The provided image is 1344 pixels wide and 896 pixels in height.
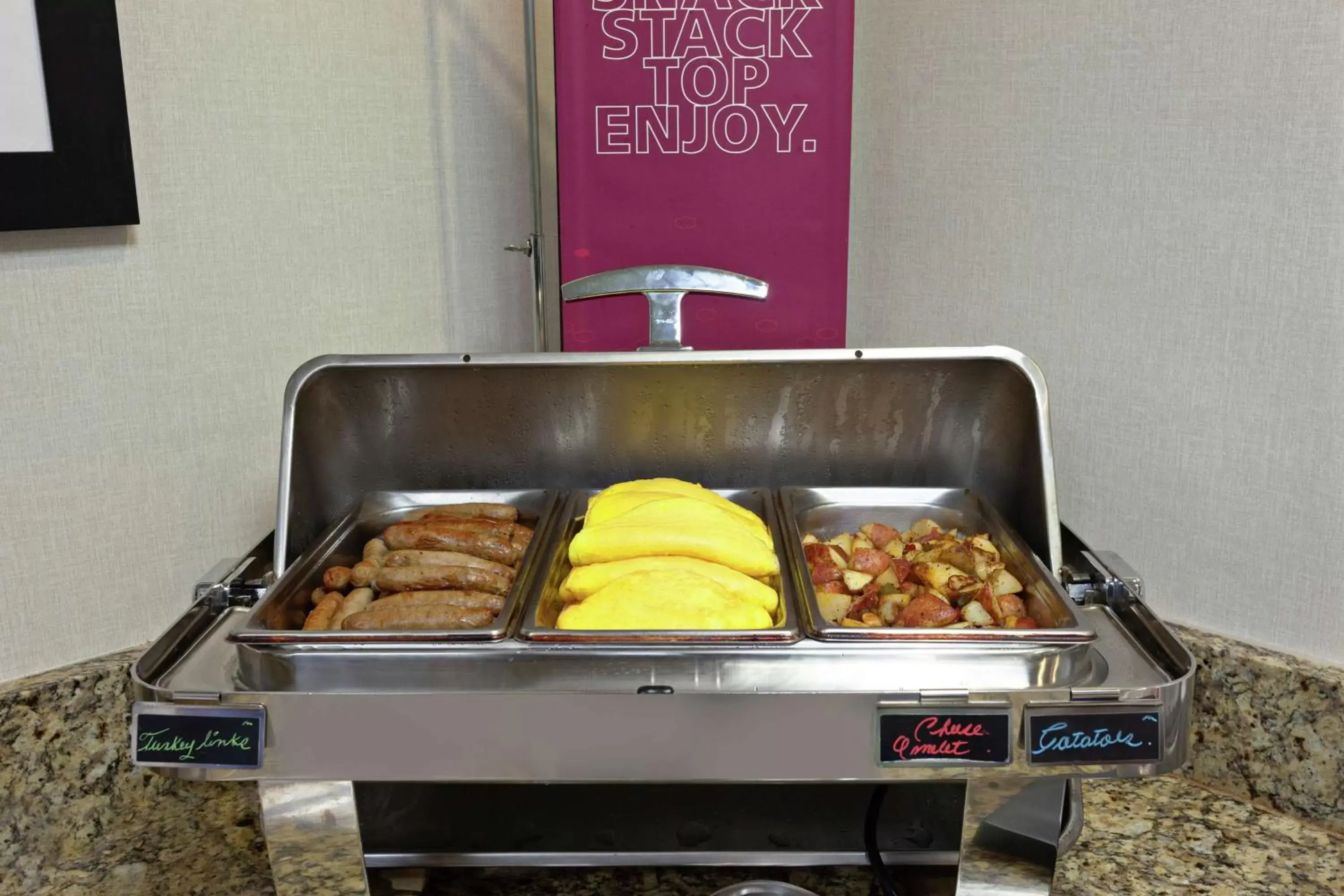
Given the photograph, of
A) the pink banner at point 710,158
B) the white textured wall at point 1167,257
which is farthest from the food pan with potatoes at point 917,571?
the pink banner at point 710,158

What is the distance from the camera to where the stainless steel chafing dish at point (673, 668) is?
931 millimetres

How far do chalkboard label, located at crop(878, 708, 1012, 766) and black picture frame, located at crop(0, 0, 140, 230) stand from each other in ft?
3.75

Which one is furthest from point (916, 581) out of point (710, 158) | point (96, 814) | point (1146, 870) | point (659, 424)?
point (96, 814)

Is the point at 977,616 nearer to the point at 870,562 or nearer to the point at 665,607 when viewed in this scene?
the point at 870,562

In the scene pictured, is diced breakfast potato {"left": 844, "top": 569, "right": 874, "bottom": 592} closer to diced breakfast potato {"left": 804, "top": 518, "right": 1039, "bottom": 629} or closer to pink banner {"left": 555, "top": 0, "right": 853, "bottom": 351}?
diced breakfast potato {"left": 804, "top": 518, "right": 1039, "bottom": 629}

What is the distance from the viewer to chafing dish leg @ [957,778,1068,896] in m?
1.00

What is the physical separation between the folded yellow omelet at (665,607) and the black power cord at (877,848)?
278 mm

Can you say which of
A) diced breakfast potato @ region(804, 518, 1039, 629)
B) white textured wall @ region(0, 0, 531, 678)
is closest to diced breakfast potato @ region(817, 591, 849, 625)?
diced breakfast potato @ region(804, 518, 1039, 629)

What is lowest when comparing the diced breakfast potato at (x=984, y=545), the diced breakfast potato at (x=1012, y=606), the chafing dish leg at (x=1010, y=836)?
the chafing dish leg at (x=1010, y=836)

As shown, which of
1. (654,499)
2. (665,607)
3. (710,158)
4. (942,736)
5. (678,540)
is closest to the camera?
(942,736)

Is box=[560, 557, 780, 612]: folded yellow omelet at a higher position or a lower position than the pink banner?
lower

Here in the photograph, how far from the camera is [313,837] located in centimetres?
101

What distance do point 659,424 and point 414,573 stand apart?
0.37 metres

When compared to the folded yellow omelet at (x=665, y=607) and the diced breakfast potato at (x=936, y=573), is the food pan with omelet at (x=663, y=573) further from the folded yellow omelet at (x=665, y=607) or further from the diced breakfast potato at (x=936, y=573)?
the diced breakfast potato at (x=936, y=573)
